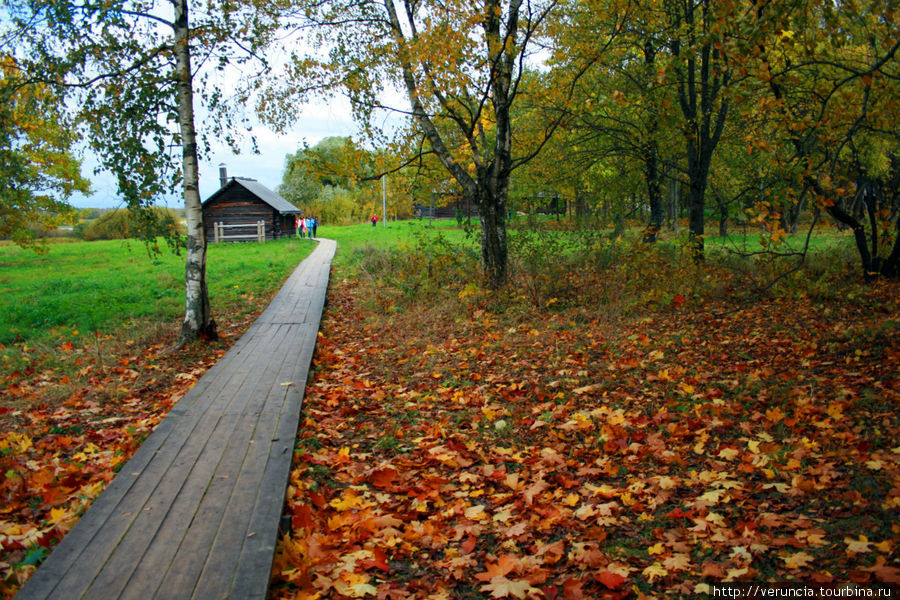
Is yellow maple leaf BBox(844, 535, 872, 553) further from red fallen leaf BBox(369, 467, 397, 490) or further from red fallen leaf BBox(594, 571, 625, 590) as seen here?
red fallen leaf BBox(369, 467, 397, 490)

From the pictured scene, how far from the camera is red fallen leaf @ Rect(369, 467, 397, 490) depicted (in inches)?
166

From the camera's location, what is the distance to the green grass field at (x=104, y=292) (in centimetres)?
1089

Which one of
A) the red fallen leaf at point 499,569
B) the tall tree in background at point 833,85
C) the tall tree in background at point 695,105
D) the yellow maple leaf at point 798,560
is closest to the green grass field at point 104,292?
the red fallen leaf at point 499,569

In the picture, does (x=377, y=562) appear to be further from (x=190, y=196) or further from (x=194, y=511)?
(x=190, y=196)

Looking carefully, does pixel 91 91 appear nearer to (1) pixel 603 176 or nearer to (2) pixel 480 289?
(2) pixel 480 289

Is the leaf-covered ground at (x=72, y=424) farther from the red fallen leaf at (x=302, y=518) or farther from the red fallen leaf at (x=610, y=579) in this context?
the red fallen leaf at (x=610, y=579)

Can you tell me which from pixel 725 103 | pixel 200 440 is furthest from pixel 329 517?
pixel 725 103

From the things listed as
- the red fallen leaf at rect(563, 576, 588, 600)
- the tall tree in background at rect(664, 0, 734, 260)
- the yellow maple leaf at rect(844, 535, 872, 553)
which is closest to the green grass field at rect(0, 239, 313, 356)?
the red fallen leaf at rect(563, 576, 588, 600)

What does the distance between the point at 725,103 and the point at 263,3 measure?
927cm

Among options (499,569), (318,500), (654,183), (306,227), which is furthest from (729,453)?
(306,227)

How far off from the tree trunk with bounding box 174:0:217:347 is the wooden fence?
3116 cm

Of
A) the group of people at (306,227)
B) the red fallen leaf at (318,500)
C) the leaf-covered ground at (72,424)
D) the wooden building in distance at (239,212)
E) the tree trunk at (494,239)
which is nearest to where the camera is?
the leaf-covered ground at (72,424)

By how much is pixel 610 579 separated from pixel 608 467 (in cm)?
143

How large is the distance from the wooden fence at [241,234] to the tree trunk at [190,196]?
3116cm
